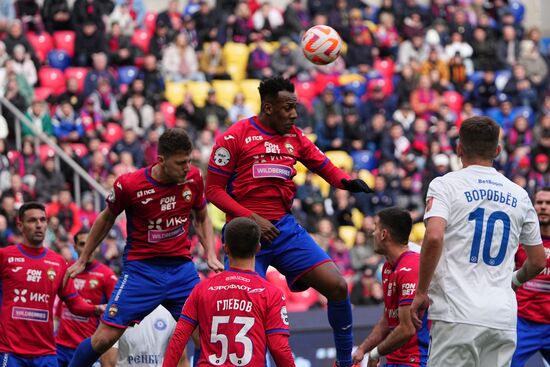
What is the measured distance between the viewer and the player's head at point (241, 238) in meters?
8.17

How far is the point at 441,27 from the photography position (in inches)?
1107

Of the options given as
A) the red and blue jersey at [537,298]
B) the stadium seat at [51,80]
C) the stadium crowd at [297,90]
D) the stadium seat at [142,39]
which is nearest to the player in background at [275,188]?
the red and blue jersey at [537,298]

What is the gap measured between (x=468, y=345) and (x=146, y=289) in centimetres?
337

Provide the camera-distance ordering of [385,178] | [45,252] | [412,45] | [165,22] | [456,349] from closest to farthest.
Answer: [456,349]
[45,252]
[385,178]
[165,22]
[412,45]

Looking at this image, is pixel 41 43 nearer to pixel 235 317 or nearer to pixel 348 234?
pixel 348 234

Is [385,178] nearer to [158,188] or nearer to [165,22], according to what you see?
[165,22]

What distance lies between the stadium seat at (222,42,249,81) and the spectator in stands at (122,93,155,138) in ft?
11.1

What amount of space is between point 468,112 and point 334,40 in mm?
14913

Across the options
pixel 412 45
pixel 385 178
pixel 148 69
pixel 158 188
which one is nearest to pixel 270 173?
pixel 158 188

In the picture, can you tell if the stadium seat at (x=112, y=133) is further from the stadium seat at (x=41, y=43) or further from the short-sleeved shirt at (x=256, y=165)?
the short-sleeved shirt at (x=256, y=165)

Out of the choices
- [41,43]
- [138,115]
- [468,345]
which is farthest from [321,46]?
[41,43]

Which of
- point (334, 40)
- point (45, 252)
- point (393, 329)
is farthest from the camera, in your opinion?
point (45, 252)

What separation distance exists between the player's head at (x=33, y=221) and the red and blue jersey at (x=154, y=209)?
4.65 ft

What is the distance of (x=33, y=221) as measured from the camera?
38.2ft
